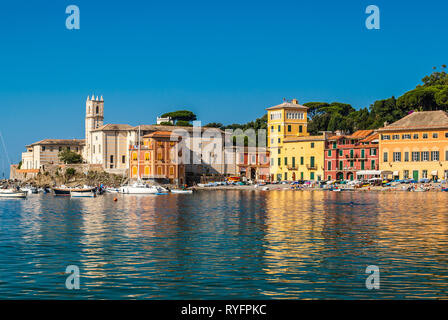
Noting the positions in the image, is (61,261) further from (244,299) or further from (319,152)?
(319,152)

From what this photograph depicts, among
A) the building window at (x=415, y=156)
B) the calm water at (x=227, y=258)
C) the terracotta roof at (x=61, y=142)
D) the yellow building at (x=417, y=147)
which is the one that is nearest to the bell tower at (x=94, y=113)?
the terracotta roof at (x=61, y=142)

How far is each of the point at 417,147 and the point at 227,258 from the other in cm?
6682

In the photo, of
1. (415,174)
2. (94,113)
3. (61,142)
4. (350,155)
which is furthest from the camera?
(94,113)

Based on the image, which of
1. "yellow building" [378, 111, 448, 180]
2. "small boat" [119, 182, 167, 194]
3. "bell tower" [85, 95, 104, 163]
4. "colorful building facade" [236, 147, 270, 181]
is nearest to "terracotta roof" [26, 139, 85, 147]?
"bell tower" [85, 95, 104, 163]

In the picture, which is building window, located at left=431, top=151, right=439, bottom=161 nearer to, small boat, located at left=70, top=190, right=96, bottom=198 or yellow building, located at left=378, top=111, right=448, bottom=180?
yellow building, located at left=378, top=111, right=448, bottom=180

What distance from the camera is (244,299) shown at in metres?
15.1

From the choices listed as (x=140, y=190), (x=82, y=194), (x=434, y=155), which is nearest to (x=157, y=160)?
(x=140, y=190)

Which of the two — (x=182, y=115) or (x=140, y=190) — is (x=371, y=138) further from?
(x=182, y=115)

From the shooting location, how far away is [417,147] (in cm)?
8269

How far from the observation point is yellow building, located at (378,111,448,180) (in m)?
80.5

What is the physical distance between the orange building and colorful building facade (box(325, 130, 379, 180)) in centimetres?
2707

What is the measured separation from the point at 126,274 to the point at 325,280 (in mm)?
6090

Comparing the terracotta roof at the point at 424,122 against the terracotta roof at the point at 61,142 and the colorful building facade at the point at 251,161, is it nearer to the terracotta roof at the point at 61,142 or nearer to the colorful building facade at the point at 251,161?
the colorful building facade at the point at 251,161

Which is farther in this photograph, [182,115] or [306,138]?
[182,115]
